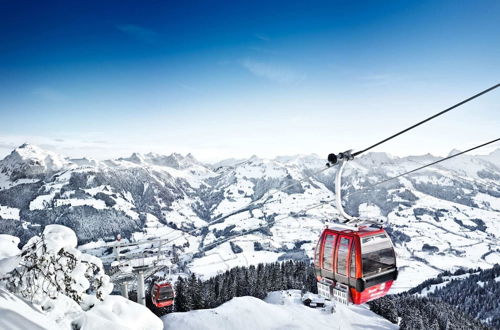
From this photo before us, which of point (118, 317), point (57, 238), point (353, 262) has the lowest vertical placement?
point (118, 317)

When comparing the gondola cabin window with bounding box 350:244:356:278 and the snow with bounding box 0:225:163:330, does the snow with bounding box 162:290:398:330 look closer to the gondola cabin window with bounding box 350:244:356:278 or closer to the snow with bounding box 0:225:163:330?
the snow with bounding box 0:225:163:330

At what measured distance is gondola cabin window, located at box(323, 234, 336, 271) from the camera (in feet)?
37.6

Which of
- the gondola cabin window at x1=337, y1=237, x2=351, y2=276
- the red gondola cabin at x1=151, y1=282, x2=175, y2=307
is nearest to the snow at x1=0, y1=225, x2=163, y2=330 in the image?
the gondola cabin window at x1=337, y1=237, x2=351, y2=276

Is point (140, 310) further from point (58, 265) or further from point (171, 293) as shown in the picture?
point (171, 293)

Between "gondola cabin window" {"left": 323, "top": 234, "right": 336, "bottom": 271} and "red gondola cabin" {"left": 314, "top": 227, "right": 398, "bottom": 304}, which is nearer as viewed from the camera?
"red gondola cabin" {"left": 314, "top": 227, "right": 398, "bottom": 304}

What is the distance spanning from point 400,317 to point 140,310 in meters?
95.5

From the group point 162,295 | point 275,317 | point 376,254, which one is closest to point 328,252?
point 376,254

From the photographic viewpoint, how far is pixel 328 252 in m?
11.6

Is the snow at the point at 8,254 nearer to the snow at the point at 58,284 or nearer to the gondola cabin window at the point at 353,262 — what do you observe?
the snow at the point at 58,284

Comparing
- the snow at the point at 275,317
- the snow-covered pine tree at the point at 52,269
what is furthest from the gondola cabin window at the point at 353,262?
the snow at the point at 275,317

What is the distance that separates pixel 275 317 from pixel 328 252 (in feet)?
200

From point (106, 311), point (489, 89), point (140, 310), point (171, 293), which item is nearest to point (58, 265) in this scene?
point (106, 311)

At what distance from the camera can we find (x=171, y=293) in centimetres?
2850

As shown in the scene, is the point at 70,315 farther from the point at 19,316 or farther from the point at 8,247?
the point at 8,247
